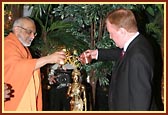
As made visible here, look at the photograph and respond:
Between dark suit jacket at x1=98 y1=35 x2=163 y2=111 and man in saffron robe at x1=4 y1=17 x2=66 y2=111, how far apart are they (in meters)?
0.49

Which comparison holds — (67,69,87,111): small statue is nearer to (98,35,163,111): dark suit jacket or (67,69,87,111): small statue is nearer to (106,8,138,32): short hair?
(98,35,163,111): dark suit jacket

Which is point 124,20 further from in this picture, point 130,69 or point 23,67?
point 23,67

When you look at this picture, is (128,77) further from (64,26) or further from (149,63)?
(64,26)

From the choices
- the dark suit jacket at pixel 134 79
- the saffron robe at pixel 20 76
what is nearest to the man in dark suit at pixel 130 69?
the dark suit jacket at pixel 134 79

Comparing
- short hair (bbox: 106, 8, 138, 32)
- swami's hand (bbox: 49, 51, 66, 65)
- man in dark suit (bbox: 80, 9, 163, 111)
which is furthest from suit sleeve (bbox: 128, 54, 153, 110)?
swami's hand (bbox: 49, 51, 66, 65)

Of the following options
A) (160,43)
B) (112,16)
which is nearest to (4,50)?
(112,16)

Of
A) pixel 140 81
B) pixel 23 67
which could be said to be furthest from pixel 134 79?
pixel 23 67

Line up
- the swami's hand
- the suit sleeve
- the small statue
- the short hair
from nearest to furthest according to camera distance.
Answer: the suit sleeve, the short hair, the swami's hand, the small statue

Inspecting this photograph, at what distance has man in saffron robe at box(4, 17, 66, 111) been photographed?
2.41 m

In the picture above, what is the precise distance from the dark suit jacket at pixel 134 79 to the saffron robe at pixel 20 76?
0.64 m

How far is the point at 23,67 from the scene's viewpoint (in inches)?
95.3

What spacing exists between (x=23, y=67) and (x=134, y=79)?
0.83 m

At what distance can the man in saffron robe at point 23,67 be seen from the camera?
2410 mm

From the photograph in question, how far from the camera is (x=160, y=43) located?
3496 mm
